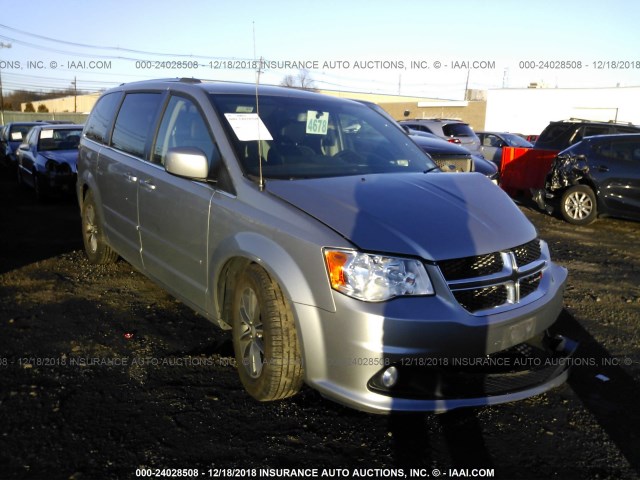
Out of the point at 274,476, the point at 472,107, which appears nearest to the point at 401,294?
the point at 274,476

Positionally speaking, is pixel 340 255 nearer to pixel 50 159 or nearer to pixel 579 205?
pixel 579 205

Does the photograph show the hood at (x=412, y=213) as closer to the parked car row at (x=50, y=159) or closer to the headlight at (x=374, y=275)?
the headlight at (x=374, y=275)

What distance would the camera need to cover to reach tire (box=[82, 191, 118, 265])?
5.70 metres

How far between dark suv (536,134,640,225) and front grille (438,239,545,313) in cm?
659

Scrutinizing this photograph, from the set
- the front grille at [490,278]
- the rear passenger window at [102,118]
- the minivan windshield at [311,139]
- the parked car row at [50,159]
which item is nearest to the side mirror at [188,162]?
the minivan windshield at [311,139]

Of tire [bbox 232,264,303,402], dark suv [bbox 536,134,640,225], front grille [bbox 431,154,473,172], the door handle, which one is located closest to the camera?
tire [bbox 232,264,303,402]

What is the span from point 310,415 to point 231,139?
174cm

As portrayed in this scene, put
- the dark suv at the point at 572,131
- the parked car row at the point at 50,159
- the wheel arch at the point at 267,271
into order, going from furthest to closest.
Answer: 1. the dark suv at the point at 572,131
2. the parked car row at the point at 50,159
3. the wheel arch at the point at 267,271

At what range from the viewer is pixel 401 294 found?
270cm

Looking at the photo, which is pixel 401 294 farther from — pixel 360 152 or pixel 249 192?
pixel 360 152

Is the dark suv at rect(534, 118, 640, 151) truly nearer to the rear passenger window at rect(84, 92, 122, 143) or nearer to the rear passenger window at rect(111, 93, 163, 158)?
the rear passenger window at rect(84, 92, 122, 143)

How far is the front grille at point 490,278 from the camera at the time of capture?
2.77 metres

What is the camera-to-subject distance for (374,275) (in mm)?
2695

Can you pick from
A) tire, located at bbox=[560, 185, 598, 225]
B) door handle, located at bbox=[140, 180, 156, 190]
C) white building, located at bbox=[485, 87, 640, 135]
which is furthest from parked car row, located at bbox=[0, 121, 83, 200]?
white building, located at bbox=[485, 87, 640, 135]
